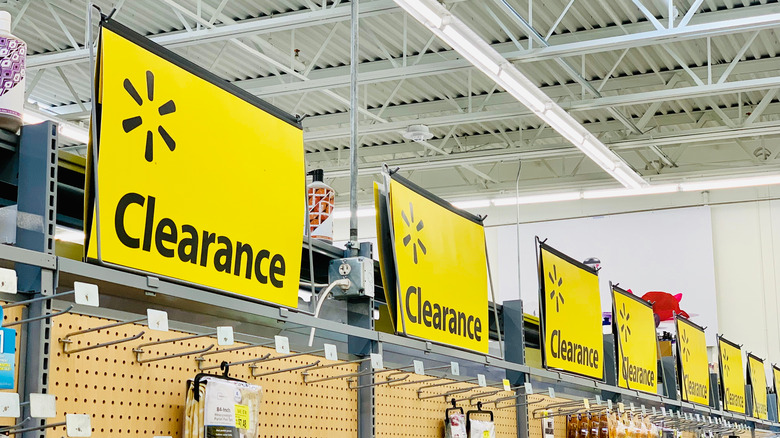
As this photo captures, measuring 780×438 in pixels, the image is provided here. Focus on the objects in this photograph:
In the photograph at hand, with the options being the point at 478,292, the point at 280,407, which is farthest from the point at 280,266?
the point at 478,292

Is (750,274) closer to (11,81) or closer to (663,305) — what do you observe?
(663,305)

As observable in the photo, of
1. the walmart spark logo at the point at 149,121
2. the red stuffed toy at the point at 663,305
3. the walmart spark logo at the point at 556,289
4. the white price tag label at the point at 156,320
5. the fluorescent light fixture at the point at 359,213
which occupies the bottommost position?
the white price tag label at the point at 156,320

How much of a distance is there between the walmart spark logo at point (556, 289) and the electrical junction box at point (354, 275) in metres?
1.44

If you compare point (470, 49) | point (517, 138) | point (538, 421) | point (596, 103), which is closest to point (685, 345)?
point (538, 421)

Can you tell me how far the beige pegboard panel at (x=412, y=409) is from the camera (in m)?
3.20

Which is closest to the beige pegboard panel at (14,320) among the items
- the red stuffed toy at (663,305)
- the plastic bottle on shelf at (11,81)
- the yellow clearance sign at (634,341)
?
the plastic bottle on shelf at (11,81)

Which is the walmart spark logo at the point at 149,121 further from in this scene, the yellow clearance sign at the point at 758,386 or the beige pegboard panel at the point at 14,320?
the yellow clearance sign at the point at 758,386

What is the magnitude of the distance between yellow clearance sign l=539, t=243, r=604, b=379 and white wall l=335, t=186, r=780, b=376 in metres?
11.4

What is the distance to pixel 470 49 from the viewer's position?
27.8 feet

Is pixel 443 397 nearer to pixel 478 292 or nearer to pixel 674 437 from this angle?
pixel 478 292

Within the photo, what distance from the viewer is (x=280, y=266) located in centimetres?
251

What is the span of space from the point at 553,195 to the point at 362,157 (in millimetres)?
3505

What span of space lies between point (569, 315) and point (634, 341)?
1.12m

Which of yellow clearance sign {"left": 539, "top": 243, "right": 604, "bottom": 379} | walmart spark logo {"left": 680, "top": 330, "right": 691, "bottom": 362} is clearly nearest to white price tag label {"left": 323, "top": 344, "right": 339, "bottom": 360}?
yellow clearance sign {"left": 539, "top": 243, "right": 604, "bottom": 379}
